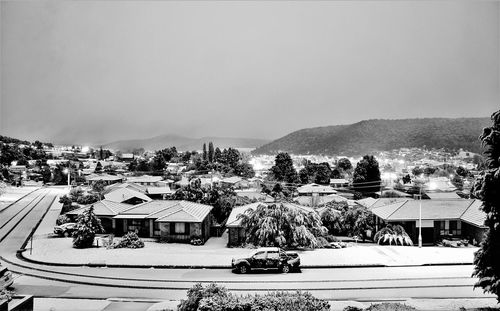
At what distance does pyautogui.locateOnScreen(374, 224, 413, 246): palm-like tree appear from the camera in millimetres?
35562

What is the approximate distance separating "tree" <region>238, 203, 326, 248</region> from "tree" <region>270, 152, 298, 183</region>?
82956mm

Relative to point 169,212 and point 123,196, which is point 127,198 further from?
point 169,212

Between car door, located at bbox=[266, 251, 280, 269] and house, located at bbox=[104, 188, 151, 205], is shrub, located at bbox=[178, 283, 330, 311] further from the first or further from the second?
house, located at bbox=[104, 188, 151, 205]

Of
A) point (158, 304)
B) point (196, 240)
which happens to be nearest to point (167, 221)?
point (196, 240)

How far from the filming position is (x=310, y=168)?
136 metres

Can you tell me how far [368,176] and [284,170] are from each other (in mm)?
28026

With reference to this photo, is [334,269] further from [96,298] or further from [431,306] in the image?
[96,298]

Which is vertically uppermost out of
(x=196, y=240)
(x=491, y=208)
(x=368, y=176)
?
(x=491, y=208)

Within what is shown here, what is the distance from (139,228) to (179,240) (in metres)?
6.24

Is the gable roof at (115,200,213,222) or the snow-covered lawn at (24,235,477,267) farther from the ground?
the gable roof at (115,200,213,222)

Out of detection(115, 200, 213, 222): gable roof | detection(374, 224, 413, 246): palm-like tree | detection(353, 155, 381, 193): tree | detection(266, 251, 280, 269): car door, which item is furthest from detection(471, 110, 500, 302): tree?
detection(353, 155, 381, 193): tree

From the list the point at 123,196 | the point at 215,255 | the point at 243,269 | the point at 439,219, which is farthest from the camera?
the point at 123,196

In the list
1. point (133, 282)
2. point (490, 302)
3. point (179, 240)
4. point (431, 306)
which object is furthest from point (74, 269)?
point (490, 302)

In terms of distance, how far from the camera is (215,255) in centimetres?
3056
